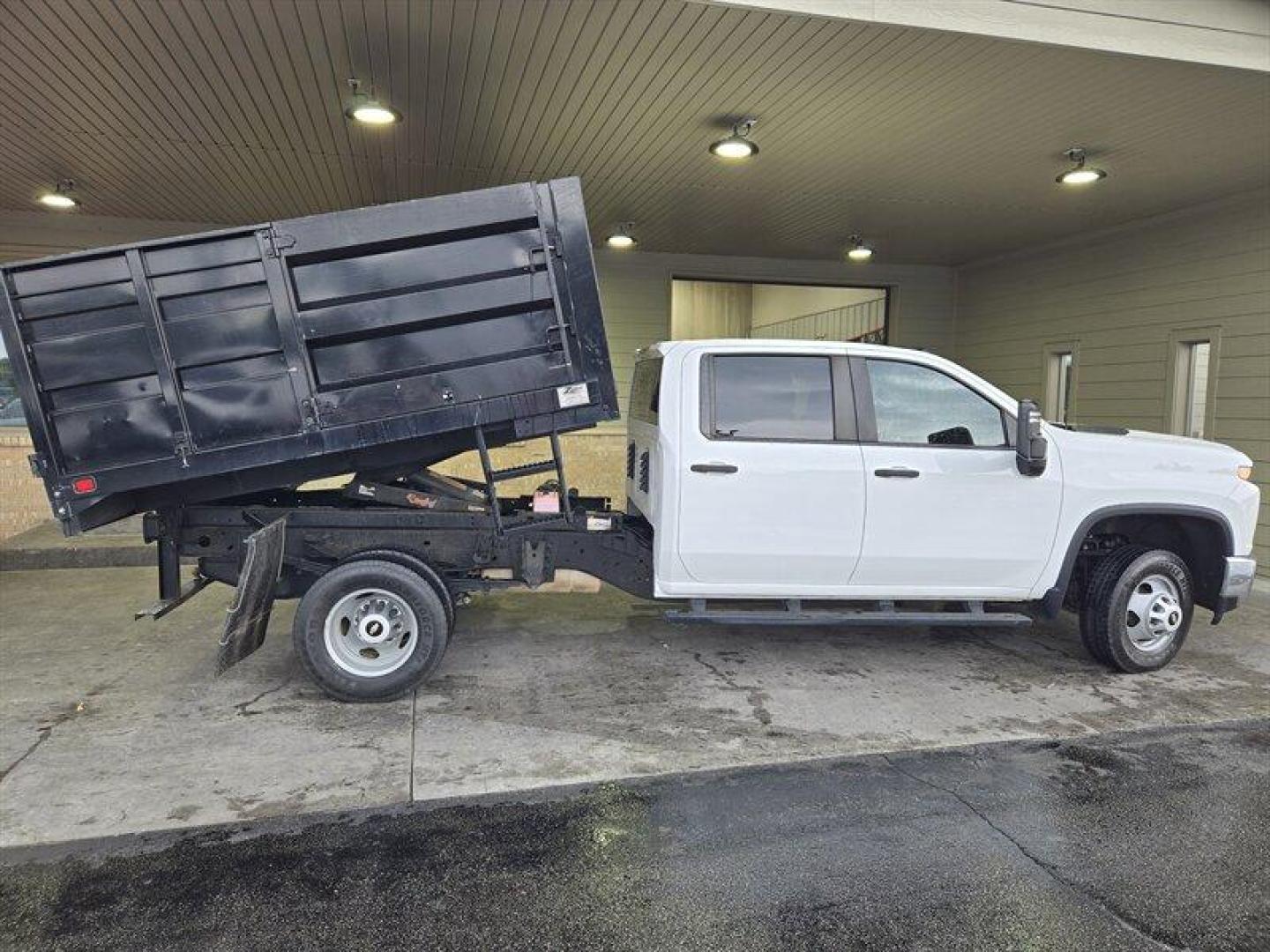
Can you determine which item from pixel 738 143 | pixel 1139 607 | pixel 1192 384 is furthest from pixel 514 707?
pixel 1192 384

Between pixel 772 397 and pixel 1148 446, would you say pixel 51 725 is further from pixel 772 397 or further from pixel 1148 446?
pixel 1148 446

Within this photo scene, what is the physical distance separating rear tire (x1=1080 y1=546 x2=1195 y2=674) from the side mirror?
3.51ft

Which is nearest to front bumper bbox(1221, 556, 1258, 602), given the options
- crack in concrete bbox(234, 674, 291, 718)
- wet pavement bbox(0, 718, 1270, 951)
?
wet pavement bbox(0, 718, 1270, 951)

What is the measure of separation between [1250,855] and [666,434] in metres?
3.33

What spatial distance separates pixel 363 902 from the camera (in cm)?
277

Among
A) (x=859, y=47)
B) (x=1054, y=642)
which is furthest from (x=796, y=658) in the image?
(x=859, y=47)

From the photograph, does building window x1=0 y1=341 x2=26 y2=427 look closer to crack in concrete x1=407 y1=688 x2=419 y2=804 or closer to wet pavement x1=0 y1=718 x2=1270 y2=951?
crack in concrete x1=407 y1=688 x2=419 y2=804

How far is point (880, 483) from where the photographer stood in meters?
4.72

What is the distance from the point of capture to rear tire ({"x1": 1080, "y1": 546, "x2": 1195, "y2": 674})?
506 cm

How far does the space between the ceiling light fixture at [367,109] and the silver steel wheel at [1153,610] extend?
6.24m

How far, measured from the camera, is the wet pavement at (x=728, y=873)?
103 inches

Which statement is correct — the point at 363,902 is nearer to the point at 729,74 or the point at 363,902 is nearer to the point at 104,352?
the point at 104,352

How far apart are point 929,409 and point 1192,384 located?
6.20 metres

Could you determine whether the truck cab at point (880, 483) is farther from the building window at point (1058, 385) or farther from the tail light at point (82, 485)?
the building window at point (1058, 385)
